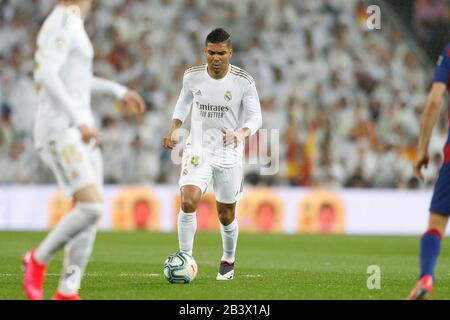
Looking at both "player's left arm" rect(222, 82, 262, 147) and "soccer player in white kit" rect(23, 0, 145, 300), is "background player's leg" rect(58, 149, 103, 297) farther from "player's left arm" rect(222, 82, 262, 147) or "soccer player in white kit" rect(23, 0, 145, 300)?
"player's left arm" rect(222, 82, 262, 147)

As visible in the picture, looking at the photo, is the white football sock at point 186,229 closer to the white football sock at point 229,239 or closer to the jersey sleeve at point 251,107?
the white football sock at point 229,239

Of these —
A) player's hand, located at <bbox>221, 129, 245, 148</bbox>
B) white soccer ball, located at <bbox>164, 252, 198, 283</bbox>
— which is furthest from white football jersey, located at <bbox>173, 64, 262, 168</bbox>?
white soccer ball, located at <bbox>164, 252, 198, 283</bbox>

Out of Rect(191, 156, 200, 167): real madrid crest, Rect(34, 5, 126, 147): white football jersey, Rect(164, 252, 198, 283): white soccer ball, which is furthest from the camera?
Rect(191, 156, 200, 167): real madrid crest

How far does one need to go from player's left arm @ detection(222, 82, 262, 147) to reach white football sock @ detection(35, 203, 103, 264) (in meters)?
2.73

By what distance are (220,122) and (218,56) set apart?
684 mm

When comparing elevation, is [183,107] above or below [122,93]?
below

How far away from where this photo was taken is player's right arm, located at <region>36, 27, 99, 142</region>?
7.12m

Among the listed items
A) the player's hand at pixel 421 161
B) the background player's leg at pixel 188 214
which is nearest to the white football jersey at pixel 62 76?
the player's hand at pixel 421 161

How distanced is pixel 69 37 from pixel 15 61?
15691mm

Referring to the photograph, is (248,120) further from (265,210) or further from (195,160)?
(265,210)

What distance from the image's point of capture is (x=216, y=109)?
1050 centimetres

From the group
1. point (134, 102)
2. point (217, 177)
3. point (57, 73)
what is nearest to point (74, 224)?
point (134, 102)

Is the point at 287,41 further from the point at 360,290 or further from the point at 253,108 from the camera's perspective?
the point at 360,290
